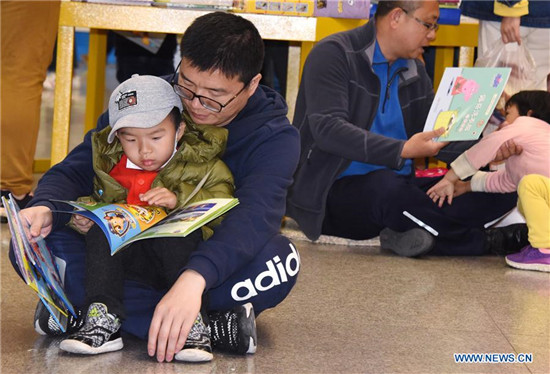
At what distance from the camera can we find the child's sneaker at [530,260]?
2895mm

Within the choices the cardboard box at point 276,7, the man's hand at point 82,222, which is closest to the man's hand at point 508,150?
the cardboard box at point 276,7

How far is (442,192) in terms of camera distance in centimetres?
317

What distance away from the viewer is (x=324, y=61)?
305cm

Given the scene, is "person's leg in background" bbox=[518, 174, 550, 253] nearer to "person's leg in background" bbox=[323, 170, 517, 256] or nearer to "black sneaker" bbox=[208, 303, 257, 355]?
"person's leg in background" bbox=[323, 170, 517, 256]

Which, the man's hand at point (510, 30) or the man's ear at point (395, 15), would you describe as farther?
the man's hand at point (510, 30)

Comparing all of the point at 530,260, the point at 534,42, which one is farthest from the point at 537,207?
the point at 534,42

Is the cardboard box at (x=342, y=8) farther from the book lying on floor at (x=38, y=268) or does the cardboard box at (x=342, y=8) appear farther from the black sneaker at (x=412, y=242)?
the book lying on floor at (x=38, y=268)

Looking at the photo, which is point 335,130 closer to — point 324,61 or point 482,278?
point 324,61

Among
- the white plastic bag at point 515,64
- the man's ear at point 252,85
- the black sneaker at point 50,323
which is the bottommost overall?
the black sneaker at point 50,323

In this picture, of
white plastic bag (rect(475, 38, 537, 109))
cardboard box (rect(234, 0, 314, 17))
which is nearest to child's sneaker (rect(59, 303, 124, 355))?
cardboard box (rect(234, 0, 314, 17))

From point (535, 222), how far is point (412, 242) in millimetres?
402

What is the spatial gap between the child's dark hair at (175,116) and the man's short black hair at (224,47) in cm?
10

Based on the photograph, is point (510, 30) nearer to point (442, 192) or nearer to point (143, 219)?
point (442, 192)

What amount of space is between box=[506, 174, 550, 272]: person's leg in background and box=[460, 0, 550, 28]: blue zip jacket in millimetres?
921
